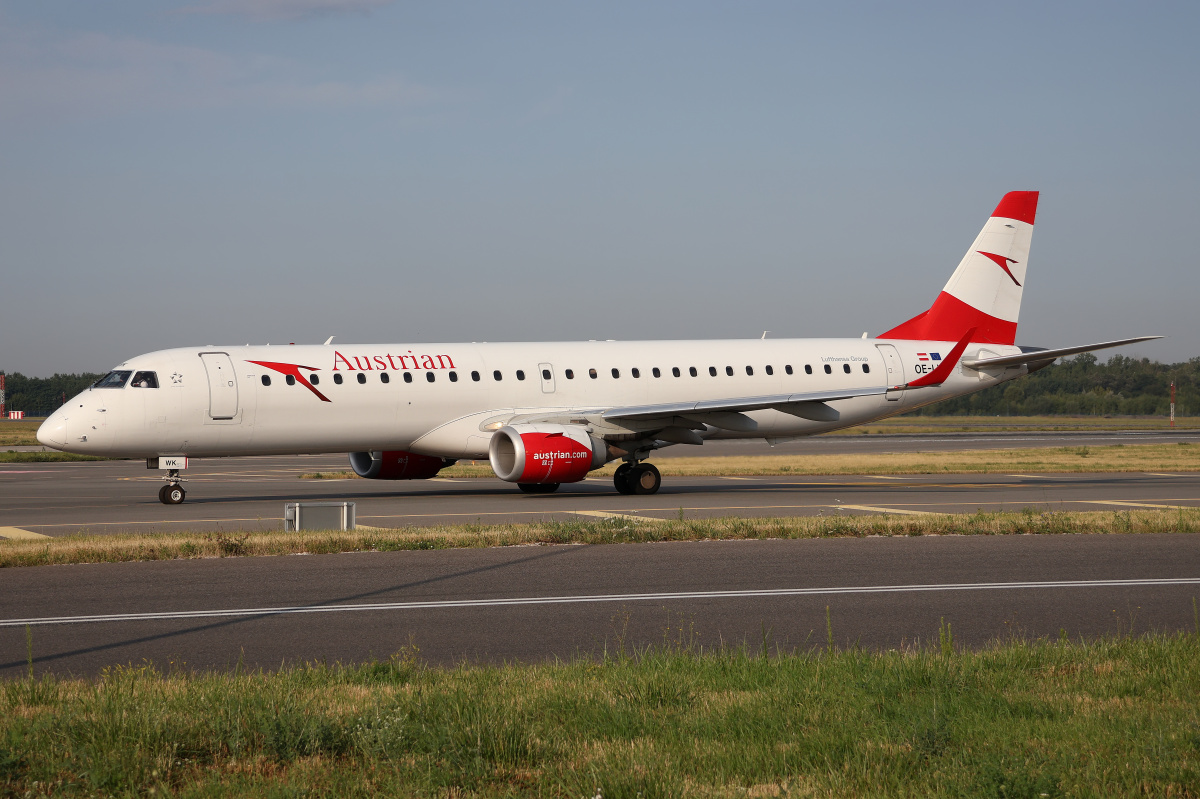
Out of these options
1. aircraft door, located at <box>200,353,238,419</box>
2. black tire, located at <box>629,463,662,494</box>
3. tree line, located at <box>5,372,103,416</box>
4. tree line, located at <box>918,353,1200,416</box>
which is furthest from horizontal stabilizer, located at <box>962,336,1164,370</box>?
tree line, located at <box>5,372,103,416</box>

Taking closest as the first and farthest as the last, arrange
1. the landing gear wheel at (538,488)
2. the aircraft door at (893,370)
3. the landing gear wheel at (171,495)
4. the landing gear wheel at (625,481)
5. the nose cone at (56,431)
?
the nose cone at (56,431)
the landing gear wheel at (171,495)
the landing gear wheel at (625,481)
the landing gear wheel at (538,488)
the aircraft door at (893,370)

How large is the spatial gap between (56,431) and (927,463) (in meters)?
24.0

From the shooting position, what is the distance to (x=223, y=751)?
5.63 metres

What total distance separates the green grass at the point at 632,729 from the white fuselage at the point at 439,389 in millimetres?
16362

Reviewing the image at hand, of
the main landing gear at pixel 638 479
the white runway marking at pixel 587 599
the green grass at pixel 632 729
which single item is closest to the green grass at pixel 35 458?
the main landing gear at pixel 638 479

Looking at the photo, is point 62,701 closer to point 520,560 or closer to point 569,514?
point 520,560

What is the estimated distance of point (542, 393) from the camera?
26125 mm

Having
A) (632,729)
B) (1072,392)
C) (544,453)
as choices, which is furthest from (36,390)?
(632,729)

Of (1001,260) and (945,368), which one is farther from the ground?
(1001,260)

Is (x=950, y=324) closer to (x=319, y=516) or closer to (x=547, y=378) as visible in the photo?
(x=547, y=378)

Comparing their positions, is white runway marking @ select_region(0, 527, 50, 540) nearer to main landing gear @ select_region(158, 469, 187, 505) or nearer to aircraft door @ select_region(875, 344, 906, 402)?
main landing gear @ select_region(158, 469, 187, 505)

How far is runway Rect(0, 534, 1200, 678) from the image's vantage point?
28.9 feet

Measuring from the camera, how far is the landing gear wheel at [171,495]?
23.0 meters

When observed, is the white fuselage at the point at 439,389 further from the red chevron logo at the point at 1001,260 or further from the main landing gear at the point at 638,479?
the red chevron logo at the point at 1001,260
